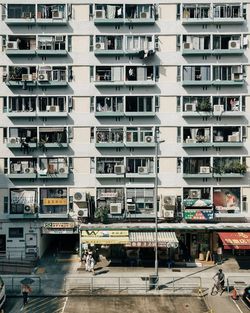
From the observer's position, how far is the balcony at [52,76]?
154ft

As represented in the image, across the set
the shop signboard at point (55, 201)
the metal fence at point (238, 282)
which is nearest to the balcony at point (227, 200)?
the metal fence at point (238, 282)

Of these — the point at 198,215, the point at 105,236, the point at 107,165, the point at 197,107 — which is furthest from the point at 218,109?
the point at 105,236

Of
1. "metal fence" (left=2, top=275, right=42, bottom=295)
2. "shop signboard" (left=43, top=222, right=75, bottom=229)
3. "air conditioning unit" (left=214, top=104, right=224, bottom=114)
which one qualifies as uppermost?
"air conditioning unit" (left=214, top=104, right=224, bottom=114)

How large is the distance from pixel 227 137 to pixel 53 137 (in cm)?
1748

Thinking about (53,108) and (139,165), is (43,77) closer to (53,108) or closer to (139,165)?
(53,108)

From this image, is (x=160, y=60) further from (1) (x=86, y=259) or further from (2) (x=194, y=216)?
(1) (x=86, y=259)

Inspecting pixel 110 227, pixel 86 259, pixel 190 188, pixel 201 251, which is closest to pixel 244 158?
pixel 190 188

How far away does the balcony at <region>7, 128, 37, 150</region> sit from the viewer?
153 feet

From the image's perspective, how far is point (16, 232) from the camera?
A: 155 ft

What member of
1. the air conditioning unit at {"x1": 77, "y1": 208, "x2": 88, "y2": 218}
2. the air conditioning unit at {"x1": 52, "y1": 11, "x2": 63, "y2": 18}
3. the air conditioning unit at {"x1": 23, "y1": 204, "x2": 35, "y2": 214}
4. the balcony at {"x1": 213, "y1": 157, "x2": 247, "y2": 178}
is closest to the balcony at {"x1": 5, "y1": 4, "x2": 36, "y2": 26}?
the air conditioning unit at {"x1": 52, "y1": 11, "x2": 63, "y2": 18}

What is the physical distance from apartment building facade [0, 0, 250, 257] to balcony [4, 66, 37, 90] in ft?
0.45

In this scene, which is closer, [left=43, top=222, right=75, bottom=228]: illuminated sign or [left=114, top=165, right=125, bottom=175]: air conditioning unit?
[left=43, top=222, right=75, bottom=228]: illuminated sign

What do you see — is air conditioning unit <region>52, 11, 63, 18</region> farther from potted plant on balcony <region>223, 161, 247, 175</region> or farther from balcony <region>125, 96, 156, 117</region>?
potted plant on balcony <region>223, 161, 247, 175</region>

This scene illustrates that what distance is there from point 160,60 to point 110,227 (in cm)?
1715
